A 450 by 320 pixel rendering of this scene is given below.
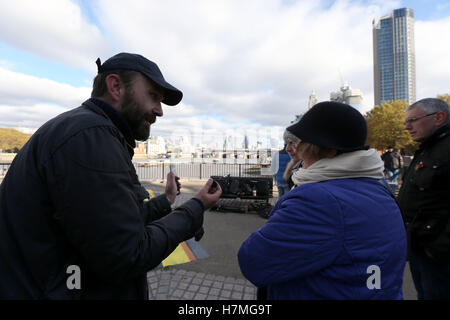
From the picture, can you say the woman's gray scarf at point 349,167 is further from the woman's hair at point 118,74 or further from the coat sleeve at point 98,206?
the woman's hair at point 118,74

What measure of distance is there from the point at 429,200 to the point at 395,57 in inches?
4868

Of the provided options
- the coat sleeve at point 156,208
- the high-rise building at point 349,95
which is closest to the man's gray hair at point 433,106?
the coat sleeve at point 156,208

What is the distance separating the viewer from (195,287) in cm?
320

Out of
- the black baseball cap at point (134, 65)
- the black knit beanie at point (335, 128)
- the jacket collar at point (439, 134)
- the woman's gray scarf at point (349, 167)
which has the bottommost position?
the woman's gray scarf at point (349, 167)

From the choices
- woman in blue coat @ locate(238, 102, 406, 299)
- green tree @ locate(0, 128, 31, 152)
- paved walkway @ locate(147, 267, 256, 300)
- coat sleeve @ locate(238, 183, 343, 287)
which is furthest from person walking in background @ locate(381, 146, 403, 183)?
green tree @ locate(0, 128, 31, 152)

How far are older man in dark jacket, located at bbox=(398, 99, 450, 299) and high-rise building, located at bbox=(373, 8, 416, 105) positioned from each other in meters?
115

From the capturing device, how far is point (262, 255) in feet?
3.65

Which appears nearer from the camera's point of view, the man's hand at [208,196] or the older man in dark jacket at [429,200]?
the man's hand at [208,196]

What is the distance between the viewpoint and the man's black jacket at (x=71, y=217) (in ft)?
2.86

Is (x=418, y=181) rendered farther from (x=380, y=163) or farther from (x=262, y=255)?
(x=262, y=255)

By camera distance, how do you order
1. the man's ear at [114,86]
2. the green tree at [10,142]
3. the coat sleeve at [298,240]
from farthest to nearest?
1. the green tree at [10,142]
2. the man's ear at [114,86]
3. the coat sleeve at [298,240]

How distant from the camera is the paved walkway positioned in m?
3.00
